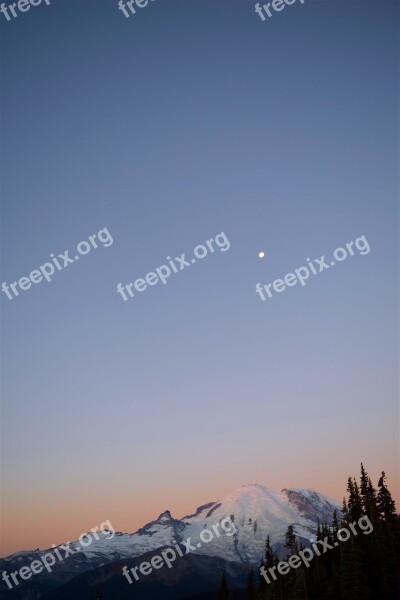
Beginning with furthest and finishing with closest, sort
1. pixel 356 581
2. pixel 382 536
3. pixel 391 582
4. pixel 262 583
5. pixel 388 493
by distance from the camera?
pixel 262 583 < pixel 388 493 < pixel 382 536 < pixel 391 582 < pixel 356 581

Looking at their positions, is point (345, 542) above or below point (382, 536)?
above

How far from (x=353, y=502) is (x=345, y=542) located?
22.0 meters

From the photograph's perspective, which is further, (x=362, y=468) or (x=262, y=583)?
(x=262, y=583)

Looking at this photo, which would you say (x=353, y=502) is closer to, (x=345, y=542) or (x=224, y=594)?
(x=345, y=542)

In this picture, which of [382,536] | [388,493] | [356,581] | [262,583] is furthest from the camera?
[262,583]

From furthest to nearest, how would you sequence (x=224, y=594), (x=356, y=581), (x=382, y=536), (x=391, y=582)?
(x=224, y=594) < (x=382, y=536) < (x=391, y=582) < (x=356, y=581)

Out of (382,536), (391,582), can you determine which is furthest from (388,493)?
(391,582)

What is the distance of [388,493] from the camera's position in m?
96.8

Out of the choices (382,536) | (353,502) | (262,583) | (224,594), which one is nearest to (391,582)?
(382,536)

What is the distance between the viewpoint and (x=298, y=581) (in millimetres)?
80750

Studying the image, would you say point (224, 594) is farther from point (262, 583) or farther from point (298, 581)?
point (298, 581)

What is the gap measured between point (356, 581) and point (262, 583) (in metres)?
41.6

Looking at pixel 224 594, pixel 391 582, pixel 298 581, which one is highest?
pixel 298 581

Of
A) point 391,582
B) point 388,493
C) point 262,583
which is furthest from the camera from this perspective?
point 262,583
